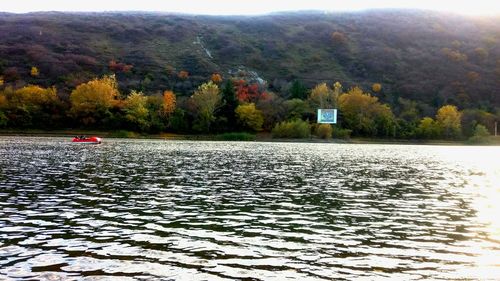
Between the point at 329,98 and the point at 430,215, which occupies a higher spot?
the point at 329,98

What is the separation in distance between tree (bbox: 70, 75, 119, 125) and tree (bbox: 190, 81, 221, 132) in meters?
23.6

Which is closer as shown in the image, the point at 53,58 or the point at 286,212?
the point at 286,212

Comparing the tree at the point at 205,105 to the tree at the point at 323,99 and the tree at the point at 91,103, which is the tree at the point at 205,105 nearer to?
the tree at the point at 91,103

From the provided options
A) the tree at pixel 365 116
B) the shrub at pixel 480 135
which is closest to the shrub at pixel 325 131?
the tree at pixel 365 116

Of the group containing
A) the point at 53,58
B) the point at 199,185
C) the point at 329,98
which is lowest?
the point at 199,185

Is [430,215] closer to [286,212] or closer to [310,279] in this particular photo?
[286,212]

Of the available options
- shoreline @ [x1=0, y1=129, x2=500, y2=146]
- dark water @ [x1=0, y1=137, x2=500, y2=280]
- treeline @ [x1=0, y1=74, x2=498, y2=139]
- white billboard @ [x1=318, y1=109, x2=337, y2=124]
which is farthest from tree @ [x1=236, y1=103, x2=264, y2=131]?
dark water @ [x1=0, y1=137, x2=500, y2=280]

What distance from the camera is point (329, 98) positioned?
159500 mm

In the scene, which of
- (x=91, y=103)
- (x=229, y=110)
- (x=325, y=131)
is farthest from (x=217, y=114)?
(x=91, y=103)

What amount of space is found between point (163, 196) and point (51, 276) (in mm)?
16343

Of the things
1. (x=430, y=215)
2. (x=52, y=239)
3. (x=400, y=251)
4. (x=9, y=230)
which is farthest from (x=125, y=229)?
(x=430, y=215)

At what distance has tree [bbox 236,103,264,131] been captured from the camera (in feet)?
483

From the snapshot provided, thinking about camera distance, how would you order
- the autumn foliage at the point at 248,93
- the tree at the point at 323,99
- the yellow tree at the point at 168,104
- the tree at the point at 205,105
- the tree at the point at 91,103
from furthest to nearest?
the autumn foliage at the point at 248,93 → the tree at the point at 323,99 → the yellow tree at the point at 168,104 → the tree at the point at 205,105 → the tree at the point at 91,103

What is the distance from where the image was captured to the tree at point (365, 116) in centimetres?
15062
